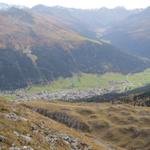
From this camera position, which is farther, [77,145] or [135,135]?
[135,135]

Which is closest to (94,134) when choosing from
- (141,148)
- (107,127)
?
(107,127)

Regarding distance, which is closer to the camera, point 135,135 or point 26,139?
point 26,139

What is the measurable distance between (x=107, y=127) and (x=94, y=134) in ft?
31.9

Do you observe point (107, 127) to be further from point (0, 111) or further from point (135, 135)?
point (0, 111)

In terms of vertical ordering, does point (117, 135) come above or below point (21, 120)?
below

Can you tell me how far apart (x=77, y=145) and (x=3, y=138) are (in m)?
26.6

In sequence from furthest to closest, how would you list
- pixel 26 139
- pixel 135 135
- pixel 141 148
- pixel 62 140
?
pixel 135 135, pixel 141 148, pixel 62 140, pixel 26 139

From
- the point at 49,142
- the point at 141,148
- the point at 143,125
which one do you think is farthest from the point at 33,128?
the point at 143,125

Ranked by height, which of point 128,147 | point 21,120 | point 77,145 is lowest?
point 128,147

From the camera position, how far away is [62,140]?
244ft

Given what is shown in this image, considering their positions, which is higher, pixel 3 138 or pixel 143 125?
pixel 3 138

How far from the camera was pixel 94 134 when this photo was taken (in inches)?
7569

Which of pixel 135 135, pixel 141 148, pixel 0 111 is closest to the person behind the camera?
pixel 0 111

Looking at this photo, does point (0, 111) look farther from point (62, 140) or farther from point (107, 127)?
point (107, 127)
